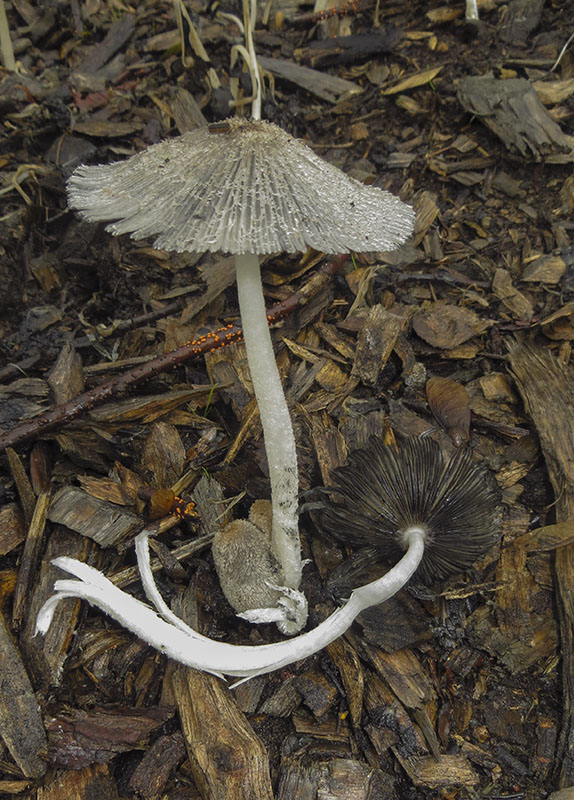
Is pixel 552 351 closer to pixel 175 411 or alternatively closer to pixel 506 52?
pixel 175 411

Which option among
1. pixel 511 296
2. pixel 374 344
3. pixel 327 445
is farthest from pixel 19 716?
pixel 511 296

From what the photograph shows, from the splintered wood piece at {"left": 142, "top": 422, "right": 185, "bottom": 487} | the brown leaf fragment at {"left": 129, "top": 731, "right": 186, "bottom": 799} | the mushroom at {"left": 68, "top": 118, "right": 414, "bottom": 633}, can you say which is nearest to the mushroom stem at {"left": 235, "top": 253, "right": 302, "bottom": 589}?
the mushroom at {"left": 68, "top": 118, "right": 414, "bottom": 633}

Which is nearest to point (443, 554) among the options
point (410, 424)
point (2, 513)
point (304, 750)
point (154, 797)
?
point (410, 424)

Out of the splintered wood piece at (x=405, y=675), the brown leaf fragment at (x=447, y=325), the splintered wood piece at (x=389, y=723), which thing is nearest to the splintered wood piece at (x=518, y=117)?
the brown leaf fragment at (x=447, y=325)

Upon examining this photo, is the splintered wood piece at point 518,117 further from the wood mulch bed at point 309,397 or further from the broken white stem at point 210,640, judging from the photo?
the broken white stem at point 210,640

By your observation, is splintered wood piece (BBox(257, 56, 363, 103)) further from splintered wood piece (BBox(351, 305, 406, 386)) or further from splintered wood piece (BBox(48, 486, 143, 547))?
splintered wood piece (BBox(48, 486, 143, 547))

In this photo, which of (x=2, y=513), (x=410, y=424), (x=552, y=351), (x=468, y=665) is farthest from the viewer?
(x=552, y=351)
